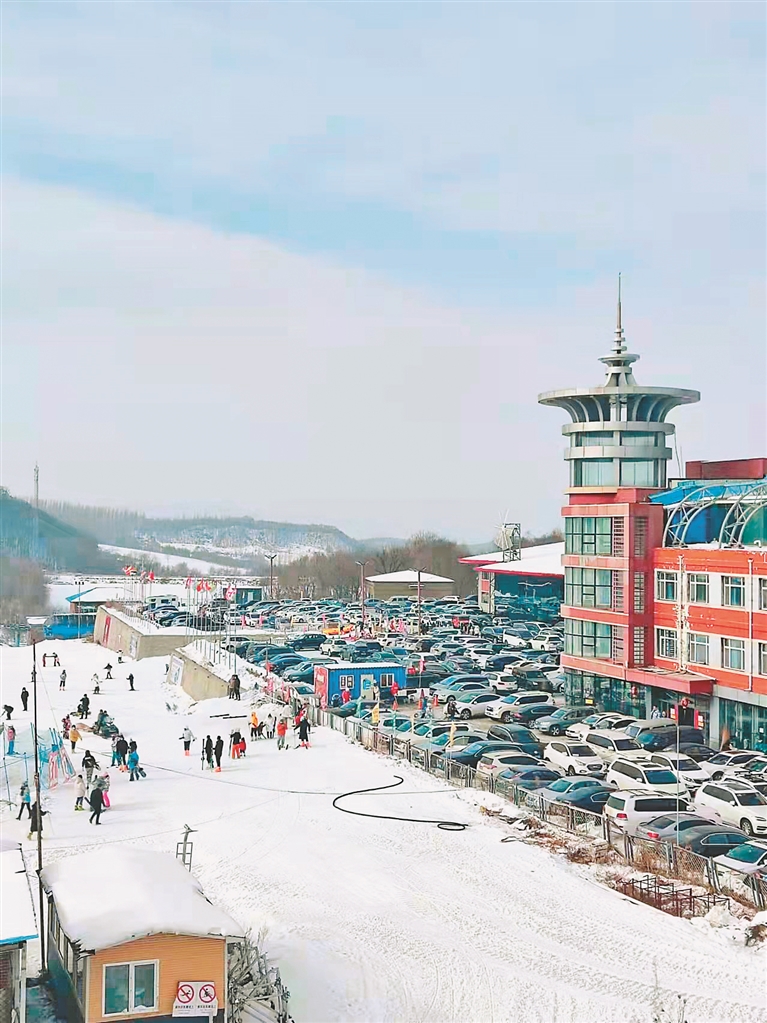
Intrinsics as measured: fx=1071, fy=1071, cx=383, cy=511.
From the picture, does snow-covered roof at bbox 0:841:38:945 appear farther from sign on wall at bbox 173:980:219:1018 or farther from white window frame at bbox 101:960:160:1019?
sign on wall at bbox 173:980:219:1018

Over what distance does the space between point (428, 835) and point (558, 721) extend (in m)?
13.6

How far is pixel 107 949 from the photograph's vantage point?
1148 centimetres

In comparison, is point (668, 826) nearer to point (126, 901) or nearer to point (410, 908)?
point (410, 908)

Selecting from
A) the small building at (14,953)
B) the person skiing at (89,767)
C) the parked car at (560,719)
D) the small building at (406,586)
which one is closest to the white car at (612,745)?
the parked car at (560,719)

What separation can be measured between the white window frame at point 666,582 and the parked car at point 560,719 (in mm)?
4489

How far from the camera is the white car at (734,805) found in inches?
847

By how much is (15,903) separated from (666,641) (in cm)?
2563

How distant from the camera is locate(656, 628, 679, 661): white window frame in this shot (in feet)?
110

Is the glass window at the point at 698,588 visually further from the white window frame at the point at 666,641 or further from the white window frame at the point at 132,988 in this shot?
the white window frame at the point at 132,988

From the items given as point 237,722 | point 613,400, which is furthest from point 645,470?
point 237,722

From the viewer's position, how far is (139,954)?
1168 centimetres

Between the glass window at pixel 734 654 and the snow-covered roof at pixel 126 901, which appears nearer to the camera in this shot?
the snow-covered roof at pixel 126 901

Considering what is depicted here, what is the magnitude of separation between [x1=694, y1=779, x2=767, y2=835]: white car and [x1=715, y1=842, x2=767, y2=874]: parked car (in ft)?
10.2

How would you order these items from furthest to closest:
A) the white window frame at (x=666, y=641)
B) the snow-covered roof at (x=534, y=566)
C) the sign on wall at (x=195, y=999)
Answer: the snow-covered roof at (x=534, y=566) → the white window frame at (x=666, y=641) → the sign on wall at (x=195, y=999)
